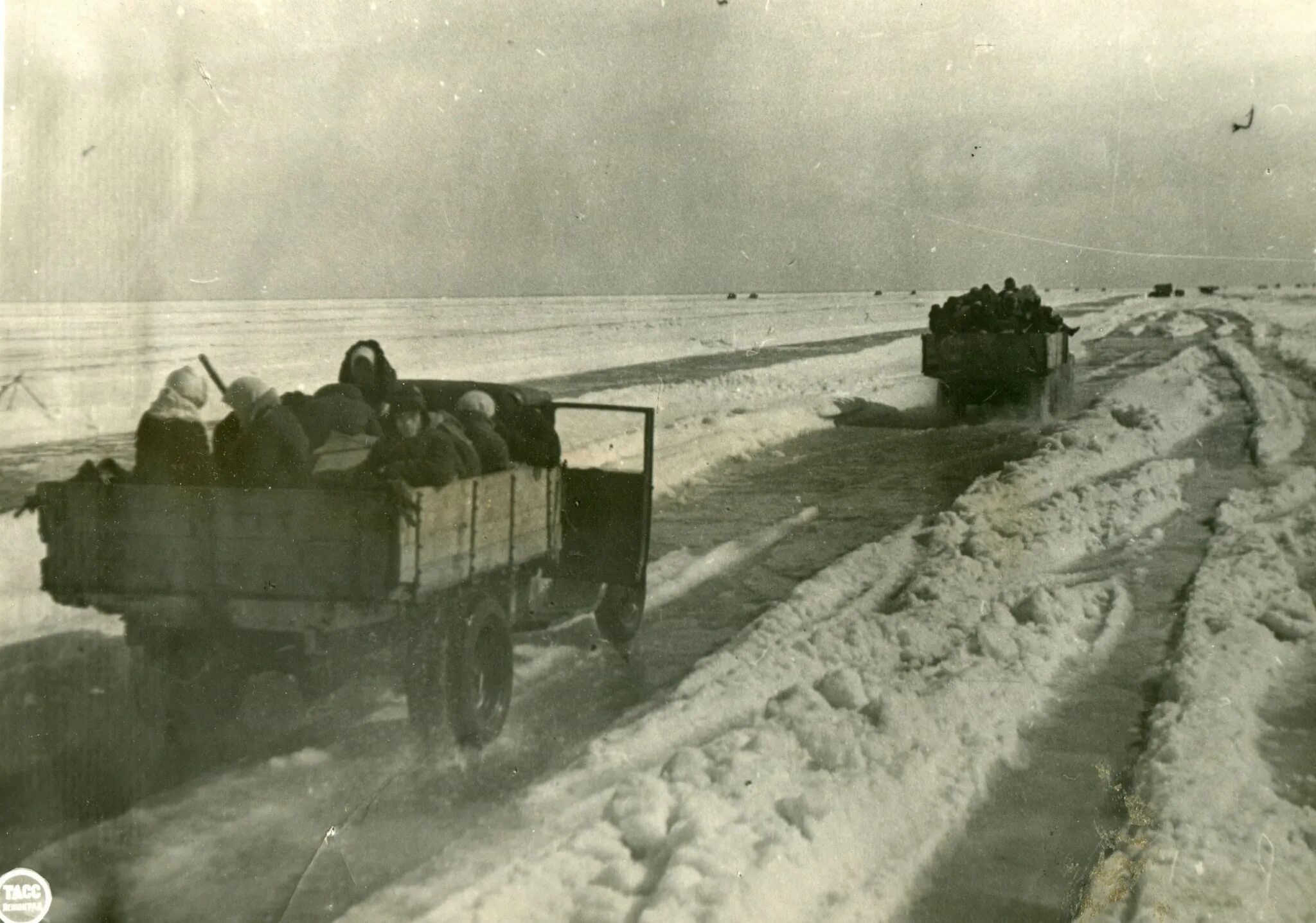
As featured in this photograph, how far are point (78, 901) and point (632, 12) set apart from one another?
15.4 feet

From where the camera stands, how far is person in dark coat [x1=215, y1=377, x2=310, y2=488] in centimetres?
447

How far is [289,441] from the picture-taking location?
4.51 m

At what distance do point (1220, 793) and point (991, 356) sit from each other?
13.4 meters

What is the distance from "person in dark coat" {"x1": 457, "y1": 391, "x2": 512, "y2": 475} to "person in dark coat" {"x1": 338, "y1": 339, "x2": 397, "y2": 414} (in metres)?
0.62

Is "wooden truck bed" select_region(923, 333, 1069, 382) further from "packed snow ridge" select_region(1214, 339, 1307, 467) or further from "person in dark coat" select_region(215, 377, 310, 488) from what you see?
"person in dark coat" select_region(215, 377, 310, 488)

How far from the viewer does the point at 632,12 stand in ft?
19.6

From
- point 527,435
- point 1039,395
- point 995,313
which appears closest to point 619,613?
point 527,435

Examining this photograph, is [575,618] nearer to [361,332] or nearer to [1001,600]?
[1001,600]

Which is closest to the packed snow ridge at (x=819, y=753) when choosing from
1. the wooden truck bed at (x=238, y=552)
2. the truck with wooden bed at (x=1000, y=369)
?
the wooden truck bed at (x=238, y=552)

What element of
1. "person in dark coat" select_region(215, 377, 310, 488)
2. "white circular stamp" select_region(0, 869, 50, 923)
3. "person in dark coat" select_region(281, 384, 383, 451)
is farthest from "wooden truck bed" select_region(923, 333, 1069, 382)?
"white circular stamp" select_region(0, 869, 50, 923)

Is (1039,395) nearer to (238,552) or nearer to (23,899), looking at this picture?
(238,552)

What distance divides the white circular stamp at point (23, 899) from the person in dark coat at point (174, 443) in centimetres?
148

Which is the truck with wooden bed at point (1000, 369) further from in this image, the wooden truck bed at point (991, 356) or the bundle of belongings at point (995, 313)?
the bundle of belongings at point (995, 313)

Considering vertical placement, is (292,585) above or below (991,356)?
below
